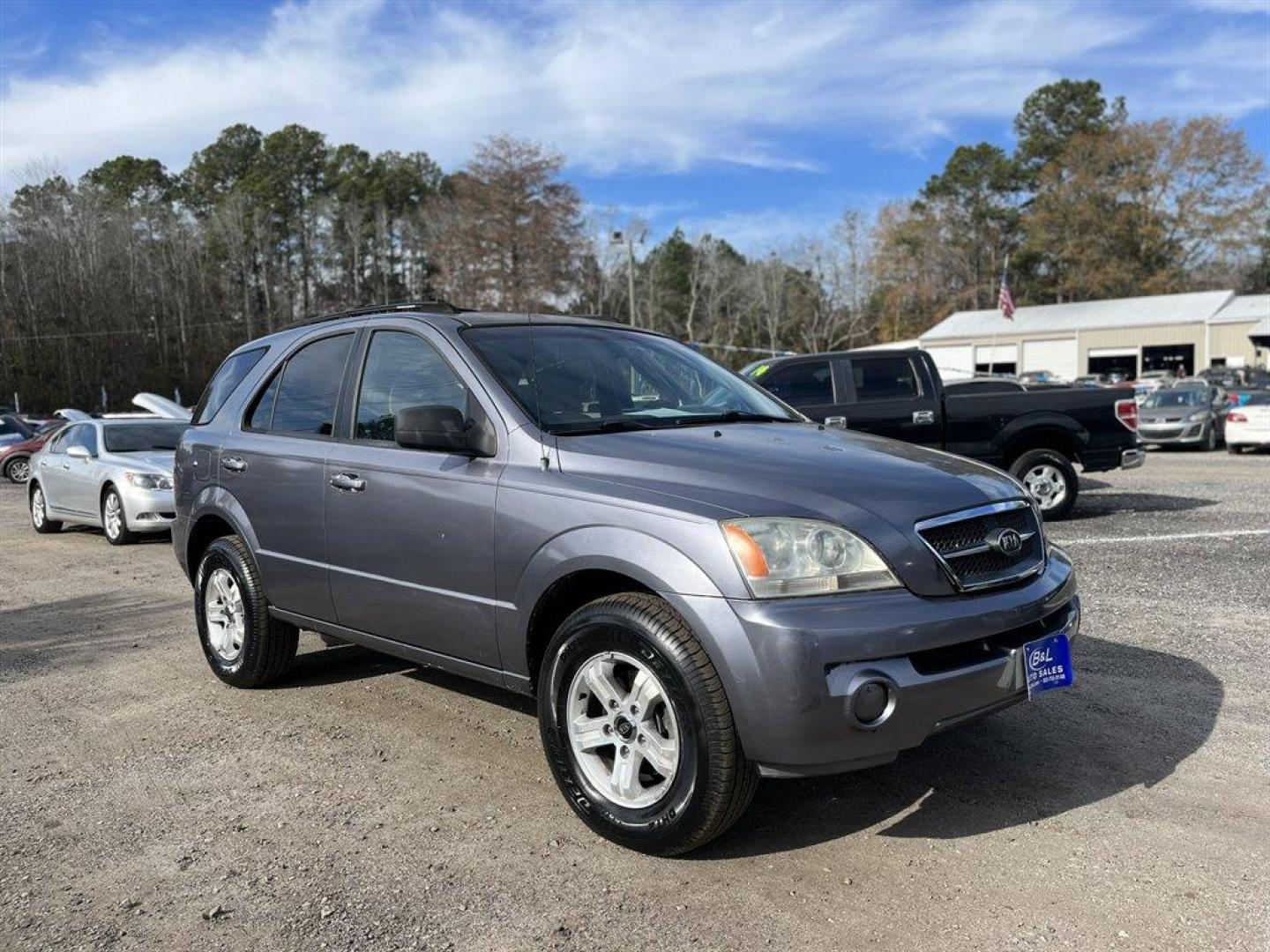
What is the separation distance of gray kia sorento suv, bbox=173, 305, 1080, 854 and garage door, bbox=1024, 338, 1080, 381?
5977 centimetres

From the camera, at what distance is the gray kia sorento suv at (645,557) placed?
307cm

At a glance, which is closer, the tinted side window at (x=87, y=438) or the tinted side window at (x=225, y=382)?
the tinted side window at (x=225, y=382)

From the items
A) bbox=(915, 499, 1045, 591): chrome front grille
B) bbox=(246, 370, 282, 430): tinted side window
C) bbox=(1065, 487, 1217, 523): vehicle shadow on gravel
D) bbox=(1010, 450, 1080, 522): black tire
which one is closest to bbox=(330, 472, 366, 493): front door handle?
bbox=(246, 370, 282, 430): tinted side window

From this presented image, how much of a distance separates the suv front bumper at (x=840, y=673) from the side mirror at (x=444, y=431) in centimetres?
121

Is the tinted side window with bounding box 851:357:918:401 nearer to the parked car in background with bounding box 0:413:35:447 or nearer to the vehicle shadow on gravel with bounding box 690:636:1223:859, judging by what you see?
the vehicle shadow on gravel with bounding box 690:636:1223:859

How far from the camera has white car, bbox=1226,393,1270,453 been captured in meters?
20.1

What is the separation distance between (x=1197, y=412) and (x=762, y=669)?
73.0 ft

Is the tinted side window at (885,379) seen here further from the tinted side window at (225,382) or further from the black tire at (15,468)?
the black tire at (15,468)

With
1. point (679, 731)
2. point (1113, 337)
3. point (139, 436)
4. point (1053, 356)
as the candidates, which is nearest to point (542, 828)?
point (679, 731)

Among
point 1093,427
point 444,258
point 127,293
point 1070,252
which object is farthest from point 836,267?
point 1093,427

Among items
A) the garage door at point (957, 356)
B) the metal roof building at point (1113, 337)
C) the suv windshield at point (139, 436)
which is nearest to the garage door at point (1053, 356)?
the metal roof building at point (1113, 337)

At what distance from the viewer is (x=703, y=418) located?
4.30 metres

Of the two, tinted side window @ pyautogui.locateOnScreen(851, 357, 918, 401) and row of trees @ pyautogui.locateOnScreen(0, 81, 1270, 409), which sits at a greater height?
row of trees @ pyautogui.locateOnScreen(0, 81, 1270, 409)

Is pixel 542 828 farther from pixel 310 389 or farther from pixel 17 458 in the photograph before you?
pixel 17 458
